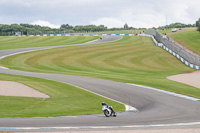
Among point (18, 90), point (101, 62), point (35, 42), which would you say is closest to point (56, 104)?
point (18, 90)

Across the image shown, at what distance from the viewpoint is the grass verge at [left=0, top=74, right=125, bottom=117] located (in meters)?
15.9

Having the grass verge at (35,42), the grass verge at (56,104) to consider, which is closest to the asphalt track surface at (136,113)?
the grass verge at (56,104)

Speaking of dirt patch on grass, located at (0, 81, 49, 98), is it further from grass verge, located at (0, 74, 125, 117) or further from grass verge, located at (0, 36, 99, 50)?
grass verge, located at (0, 36, 99, 50)

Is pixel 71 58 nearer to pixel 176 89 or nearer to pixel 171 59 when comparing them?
pixel 171 59

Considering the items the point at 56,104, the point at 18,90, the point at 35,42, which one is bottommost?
the point at 56,104

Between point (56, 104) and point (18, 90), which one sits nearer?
point (56, 104)

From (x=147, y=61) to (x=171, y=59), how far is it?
607 cm

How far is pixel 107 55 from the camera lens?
181ft

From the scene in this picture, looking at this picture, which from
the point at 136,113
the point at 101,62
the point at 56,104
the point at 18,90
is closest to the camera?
the point at 136,113

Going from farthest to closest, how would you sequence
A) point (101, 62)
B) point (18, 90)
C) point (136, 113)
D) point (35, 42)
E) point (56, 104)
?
point (35, 42), point (101, 62), point (18, 90), point (56, 104), point (136, 113)

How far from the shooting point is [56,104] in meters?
18.2

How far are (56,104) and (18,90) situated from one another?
16.7ft

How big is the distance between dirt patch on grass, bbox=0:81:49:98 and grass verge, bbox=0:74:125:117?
70 cm

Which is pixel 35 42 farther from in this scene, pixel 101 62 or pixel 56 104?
pixel 56 104
